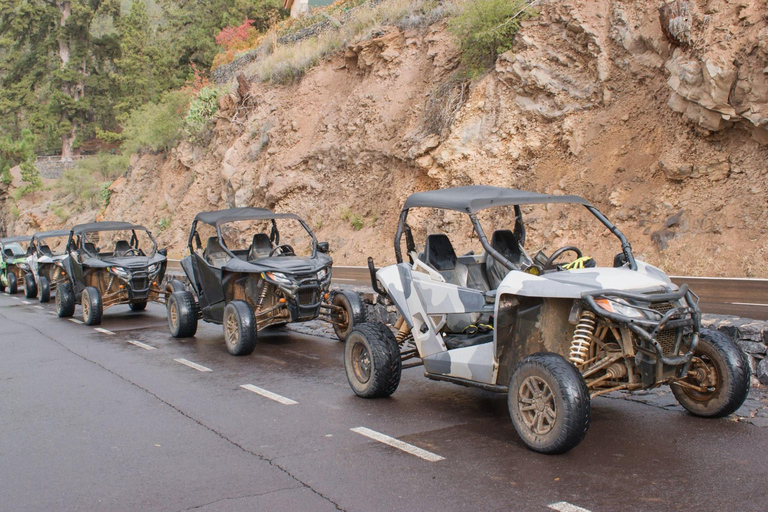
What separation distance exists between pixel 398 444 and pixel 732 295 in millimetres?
9626

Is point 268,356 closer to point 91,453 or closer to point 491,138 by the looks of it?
point 91,453

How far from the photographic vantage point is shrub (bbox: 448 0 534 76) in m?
22.5

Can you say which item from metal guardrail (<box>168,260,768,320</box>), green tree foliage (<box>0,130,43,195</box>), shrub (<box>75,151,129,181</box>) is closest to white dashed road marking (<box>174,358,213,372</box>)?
metal guardrail (<box>168,260,768,320</box>)

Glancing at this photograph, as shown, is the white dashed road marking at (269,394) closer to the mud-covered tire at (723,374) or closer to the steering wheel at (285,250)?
the mud-covered tire at (723,374)

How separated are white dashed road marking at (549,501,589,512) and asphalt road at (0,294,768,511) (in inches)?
1.1

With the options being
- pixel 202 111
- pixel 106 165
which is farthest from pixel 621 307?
pixel 106 165

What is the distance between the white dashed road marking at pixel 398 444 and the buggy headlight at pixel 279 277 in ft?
14.2

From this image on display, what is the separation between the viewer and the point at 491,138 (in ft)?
74.8

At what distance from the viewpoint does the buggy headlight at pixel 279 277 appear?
10141 mm

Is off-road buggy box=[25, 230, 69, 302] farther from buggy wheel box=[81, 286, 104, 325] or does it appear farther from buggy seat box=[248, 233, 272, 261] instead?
buggy seat box=[248, 233, 272, 261]

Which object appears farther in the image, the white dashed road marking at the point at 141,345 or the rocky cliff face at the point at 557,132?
Answer: the rocky cliff face at the point at 557,132

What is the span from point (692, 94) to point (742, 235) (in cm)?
384

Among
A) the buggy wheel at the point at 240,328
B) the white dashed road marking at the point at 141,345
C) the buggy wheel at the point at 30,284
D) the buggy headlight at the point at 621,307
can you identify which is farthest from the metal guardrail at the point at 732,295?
the buggy wheel at the point at 30,284

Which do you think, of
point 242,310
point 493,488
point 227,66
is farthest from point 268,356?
point 227,66
